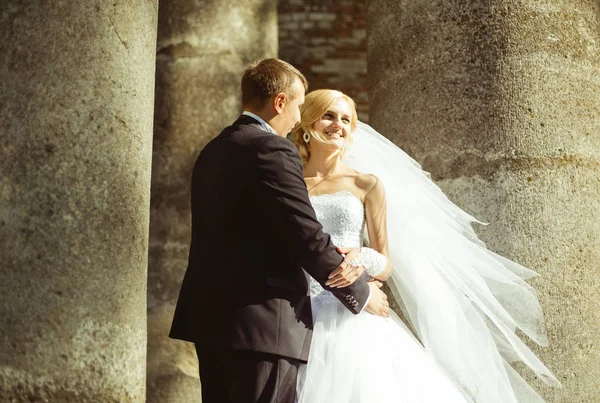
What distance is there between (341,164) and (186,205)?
169 centimetres

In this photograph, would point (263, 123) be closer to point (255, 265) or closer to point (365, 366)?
point (255, 265)

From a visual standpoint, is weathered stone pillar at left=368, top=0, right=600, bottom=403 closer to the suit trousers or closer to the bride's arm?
the bride's arm

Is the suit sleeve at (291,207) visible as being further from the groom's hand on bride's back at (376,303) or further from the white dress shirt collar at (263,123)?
the groom's hand on bride's back at (376,303)

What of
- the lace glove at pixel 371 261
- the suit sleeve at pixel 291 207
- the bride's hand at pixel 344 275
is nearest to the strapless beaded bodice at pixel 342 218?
the lace glove at pixel 371 261

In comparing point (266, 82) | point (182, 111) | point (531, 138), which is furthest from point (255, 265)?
point (182, 111)

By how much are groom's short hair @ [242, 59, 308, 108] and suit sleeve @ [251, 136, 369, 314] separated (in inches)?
7.7

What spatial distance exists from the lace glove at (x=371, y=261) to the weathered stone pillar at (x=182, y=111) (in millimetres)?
1979

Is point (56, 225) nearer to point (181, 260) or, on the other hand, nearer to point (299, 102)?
point (299, 102)

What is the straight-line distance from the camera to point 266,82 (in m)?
2.26

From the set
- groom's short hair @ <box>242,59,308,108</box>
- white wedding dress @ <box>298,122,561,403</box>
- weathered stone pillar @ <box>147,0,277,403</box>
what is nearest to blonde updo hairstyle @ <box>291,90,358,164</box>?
white wedding dress @ <box>298,122,561,403</box>

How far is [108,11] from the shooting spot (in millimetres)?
2693

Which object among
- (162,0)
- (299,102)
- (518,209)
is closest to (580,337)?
(518,209)

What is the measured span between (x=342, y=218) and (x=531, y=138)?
1022 mm

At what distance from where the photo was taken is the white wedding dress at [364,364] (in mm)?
2168
